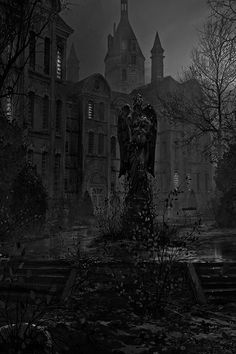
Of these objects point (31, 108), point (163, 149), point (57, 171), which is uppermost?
point (31, 108)

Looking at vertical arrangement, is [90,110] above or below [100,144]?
above

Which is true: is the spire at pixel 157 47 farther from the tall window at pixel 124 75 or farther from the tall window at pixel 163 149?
the tall window at pixel 163 149

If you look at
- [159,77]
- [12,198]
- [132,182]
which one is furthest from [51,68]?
[159,77]

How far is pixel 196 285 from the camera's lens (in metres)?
6.32

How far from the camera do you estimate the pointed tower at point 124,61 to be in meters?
66.5

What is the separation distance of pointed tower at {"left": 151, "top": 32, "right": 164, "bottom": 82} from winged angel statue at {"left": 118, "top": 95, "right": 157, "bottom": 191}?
45571 mm

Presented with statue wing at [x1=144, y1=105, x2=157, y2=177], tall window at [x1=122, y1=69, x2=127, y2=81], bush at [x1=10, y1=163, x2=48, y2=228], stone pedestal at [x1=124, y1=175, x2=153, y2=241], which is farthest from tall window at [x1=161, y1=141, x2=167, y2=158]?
stone pedestal at [x1=124, y1=175, x2=153, y2=241]

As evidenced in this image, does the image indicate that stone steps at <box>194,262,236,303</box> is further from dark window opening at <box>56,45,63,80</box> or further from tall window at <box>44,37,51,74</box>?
dark window opening at <box>56,45,63,80</box>

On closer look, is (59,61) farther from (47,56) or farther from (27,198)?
(27,198)

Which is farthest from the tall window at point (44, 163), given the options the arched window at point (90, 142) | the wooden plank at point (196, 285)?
the wooden plank at point (196, 285)

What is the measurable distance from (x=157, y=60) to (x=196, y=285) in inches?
2148

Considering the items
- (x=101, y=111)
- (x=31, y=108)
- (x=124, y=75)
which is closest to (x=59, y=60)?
(x=31, y=108)

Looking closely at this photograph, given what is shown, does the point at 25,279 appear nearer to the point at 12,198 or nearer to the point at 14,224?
the point at 14,224

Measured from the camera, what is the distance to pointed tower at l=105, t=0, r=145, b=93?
6650 centimetres
